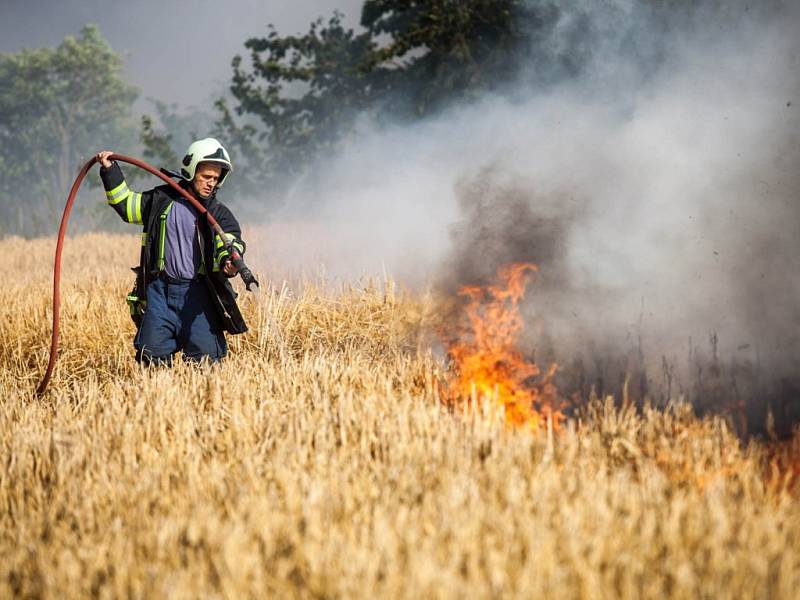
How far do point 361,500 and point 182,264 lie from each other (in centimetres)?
286

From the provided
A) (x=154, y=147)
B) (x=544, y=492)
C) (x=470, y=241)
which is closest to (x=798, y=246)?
(x=470, y=241)

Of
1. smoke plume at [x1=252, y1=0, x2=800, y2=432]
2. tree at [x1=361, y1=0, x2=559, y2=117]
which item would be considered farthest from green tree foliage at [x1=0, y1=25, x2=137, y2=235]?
smoke plume at [x1=252, y1=0, x2=800, y2=432]

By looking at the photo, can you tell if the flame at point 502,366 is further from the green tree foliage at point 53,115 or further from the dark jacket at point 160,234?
the green tree foliage at point 53,115

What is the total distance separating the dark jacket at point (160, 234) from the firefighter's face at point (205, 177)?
78 mm

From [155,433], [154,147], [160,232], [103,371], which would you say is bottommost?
[155,433]

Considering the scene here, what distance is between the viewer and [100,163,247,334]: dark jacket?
16.8 ft

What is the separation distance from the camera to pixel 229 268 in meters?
5.03

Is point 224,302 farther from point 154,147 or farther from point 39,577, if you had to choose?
point 154,147

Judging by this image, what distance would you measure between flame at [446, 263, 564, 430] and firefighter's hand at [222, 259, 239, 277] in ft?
5.35

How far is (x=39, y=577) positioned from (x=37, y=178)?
64858 millimetres

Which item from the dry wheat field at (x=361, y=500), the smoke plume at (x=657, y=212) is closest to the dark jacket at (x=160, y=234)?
the dry wheat field at (x=361, y=500)

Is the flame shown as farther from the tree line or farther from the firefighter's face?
the tree line

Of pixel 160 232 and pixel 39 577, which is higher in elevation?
pixel 160 232

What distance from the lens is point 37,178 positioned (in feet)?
197
